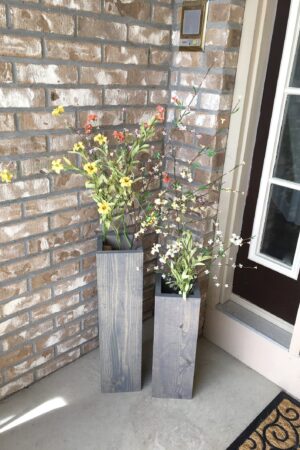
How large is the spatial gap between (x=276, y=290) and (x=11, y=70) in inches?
59.5

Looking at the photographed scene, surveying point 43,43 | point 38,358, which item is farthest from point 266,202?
point 38,358

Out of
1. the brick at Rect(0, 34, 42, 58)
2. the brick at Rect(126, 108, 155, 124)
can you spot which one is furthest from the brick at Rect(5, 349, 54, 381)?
the brick at Rect(0, 34, 42, 58)

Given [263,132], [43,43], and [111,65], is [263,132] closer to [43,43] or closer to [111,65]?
[111,65]

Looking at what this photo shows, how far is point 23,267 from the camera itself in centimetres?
157

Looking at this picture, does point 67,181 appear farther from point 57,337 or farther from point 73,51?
point 57,337

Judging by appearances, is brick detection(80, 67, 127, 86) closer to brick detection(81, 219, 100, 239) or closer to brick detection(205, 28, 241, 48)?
brick detection(205, 28, 241, 48)

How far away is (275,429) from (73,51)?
5.68ft

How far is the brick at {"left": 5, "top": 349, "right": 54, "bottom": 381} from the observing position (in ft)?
5.53

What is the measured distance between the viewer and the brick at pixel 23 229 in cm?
147

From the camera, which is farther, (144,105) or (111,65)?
(144,105)

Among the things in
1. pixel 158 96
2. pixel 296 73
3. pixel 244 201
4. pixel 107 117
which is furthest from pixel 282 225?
pixel 107 117

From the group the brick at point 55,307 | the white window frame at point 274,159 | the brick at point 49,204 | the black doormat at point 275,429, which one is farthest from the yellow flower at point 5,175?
the black doormat at point 275,429

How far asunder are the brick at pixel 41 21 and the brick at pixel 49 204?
615mm

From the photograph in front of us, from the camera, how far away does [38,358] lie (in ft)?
5.81
